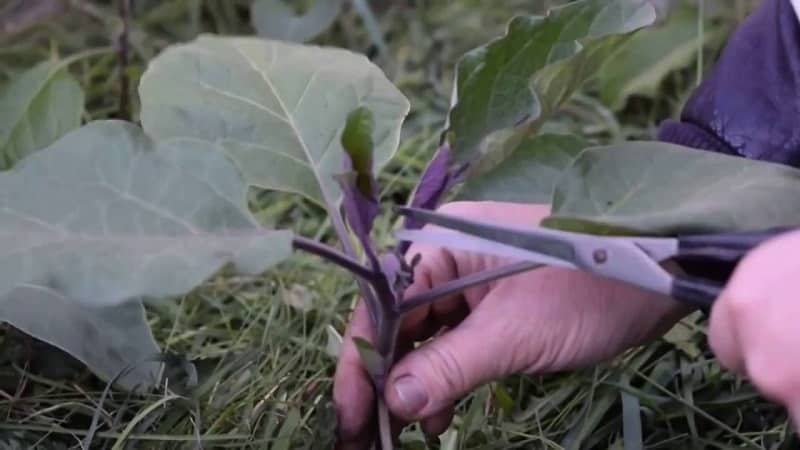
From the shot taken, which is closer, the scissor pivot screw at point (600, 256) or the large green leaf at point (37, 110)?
the scissor pivot screw at point (600, 256)

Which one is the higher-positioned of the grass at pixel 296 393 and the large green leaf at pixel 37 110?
the large green leaf at pixel 37 110

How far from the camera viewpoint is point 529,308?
2.42ft

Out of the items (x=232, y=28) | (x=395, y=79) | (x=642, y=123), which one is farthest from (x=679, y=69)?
(x=232, y=28)

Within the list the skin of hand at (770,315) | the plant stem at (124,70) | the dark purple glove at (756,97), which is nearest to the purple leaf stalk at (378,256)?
the skin of hand at (770,315)

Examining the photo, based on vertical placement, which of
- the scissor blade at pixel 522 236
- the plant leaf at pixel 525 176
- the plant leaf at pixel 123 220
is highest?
the plant leaf at pixel 123 220

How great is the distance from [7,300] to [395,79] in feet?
2.27

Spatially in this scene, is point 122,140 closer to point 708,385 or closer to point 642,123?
point 708,385

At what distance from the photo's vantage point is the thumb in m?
0.69

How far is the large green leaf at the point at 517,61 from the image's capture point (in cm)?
69

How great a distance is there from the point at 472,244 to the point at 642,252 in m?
0.09

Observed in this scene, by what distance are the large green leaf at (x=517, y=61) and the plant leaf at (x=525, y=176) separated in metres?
0.02

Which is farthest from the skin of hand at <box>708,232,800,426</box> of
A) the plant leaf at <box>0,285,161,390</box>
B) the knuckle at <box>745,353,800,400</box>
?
the plant leaf at <box>0,285,161,390</box>

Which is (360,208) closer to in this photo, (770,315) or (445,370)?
(445,370)

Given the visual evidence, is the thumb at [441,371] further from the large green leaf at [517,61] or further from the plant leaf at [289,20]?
the plant leaf at [289,20]
